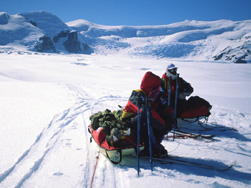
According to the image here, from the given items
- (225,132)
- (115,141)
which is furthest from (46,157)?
(225,132)

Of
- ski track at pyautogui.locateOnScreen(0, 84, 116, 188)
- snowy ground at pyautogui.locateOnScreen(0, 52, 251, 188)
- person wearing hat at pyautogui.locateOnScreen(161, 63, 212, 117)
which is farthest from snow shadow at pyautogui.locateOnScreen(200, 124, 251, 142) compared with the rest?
ski track at pyautogui.locateOnScreen(0, 84, 116, 188)

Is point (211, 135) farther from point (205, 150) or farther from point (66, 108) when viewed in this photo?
point (66, 108)

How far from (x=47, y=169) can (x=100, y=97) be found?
5191mm

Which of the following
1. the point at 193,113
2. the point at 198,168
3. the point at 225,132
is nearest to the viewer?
the point at 198,168

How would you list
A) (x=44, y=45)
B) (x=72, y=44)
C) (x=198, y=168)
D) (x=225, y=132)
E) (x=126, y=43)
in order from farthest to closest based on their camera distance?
(x=126, y=43)
(x=72, y=44)
(x=44, y=45)
(x=225, y=132)
(x=198, y=168)

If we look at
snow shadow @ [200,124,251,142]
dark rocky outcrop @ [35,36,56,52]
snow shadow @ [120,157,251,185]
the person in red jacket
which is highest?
dark rocky outcrop @ [35,36,56,52]

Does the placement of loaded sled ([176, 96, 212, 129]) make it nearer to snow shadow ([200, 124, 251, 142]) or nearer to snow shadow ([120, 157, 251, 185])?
snow shadow ([200, 124, 251, 142])

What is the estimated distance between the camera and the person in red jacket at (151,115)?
2.85 metres

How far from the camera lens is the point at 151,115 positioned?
2865 millimetres

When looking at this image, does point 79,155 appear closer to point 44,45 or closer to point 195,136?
point 195,136

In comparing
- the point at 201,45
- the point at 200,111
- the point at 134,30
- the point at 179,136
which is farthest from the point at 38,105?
the point at 134,30

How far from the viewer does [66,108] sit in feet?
19.4

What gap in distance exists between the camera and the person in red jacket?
2.85m

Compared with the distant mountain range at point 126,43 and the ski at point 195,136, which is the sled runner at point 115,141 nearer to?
the ski at point 195,136
